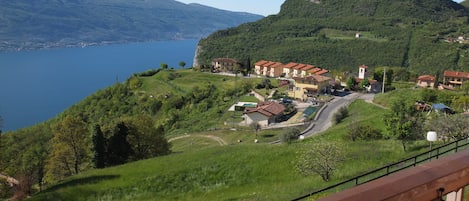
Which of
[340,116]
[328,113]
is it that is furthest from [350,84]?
[340,116]

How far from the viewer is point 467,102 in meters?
34.1

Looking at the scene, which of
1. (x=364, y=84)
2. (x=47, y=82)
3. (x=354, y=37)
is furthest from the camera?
(x=47, y=82)

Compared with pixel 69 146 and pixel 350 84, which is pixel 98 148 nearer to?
pixel 69 146

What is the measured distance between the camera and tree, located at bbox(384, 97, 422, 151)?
698 inches

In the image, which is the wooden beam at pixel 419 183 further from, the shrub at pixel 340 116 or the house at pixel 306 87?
the house at pixel 306 87

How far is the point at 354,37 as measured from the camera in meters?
108

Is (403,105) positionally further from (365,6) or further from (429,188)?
(365,6)

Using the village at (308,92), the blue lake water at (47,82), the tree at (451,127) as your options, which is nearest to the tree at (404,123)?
the tree at (451,127)

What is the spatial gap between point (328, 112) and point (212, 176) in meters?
28.6

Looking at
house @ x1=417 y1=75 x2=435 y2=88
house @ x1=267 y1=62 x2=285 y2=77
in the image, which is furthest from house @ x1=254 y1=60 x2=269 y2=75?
house @ x1=417 y1=75 x2=435 y2=88

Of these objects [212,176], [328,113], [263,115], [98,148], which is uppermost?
[212,176]

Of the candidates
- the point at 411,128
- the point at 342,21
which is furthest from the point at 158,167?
the point at 342,21

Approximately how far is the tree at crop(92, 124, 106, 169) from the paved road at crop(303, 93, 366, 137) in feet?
57.1

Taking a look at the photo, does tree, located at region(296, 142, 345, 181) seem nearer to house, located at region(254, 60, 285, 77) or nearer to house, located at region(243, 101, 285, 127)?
house, located at region(243, 101, 285, 127)
